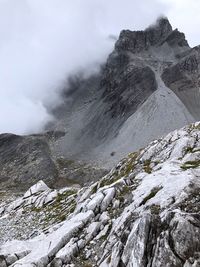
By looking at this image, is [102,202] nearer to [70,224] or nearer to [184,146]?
[70,224]

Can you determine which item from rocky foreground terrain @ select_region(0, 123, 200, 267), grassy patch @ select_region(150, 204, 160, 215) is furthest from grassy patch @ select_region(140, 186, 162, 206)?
grassy patch @ select_region(150, 204, 160, 215)

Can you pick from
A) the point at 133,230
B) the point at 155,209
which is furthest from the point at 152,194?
the point at 133,230

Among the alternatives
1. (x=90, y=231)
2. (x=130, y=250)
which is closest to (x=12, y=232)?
(x=90, y=231)

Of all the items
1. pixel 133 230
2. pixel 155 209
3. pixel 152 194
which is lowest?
pixel 133 230

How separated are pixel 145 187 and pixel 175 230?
1004cm

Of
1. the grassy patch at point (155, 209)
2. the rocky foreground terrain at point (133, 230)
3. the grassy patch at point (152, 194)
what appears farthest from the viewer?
the grassy patch at point (152, 194)

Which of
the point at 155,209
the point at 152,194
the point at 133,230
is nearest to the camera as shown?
the point at 133,230

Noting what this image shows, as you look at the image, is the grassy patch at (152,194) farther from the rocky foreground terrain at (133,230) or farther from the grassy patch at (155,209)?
the grassy patch at (155,209)

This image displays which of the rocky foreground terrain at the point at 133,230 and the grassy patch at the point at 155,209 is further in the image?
the grassy patch at the point at 155,209

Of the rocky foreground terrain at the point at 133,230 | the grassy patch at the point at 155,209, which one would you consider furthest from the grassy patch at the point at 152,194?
the grassy patch at the point at 155,209

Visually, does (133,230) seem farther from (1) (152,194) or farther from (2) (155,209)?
(1) (152,194)

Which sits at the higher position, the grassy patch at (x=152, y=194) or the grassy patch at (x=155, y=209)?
the grassy patch at (x=152, y=194)

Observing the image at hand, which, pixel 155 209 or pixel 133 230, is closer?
pixel 133 230

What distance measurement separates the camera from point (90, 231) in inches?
1300
